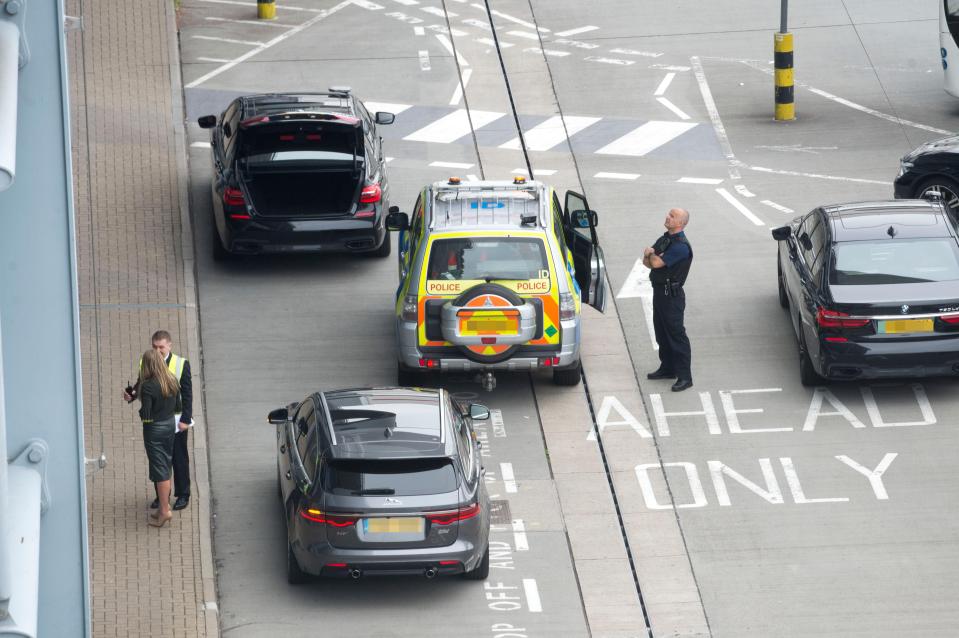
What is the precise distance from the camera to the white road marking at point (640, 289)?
58.1ft

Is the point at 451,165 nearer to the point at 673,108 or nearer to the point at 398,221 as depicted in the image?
the point at 673,108

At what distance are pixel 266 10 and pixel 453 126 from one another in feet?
17.6

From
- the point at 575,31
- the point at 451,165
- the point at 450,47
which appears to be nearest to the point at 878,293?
the point at 451,165

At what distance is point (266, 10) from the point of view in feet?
85.7

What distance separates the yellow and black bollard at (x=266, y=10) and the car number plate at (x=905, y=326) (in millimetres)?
14078

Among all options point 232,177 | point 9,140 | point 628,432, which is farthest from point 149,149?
point 9,140

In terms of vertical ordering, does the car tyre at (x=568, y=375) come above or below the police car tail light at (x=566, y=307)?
below

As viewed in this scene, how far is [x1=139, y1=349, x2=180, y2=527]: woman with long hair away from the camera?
12.9 meters

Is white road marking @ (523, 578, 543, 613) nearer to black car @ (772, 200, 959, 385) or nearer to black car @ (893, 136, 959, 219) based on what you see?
black car @ (772, 200, 959, 385)

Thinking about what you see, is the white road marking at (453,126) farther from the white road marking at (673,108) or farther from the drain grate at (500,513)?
the drain grate at (500,513)

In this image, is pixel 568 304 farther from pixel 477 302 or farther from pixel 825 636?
pixel 825 636

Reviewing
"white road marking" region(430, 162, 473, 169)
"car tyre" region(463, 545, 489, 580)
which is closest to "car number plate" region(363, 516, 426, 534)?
"car tyre" region(463, 545, 489, 580)

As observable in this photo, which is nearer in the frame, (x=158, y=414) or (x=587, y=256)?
(x=158, y=414)

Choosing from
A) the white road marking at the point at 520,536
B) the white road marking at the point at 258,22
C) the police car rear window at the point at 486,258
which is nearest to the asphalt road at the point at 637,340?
the white road marking at the point at 520,536
